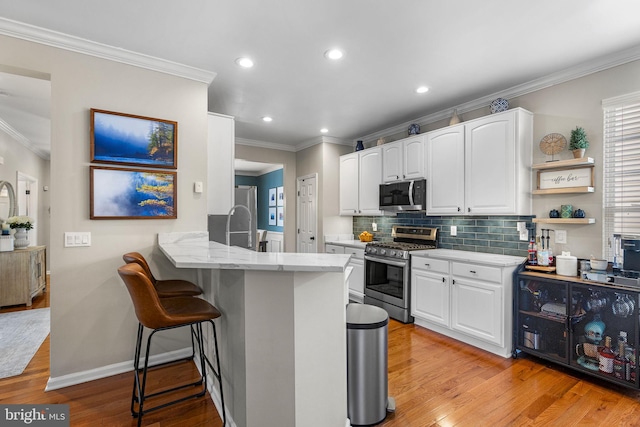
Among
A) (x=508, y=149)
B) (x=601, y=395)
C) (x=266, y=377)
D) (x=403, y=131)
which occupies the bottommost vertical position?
(x=601, y=395)

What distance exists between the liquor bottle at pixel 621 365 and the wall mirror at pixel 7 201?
23.5 feet

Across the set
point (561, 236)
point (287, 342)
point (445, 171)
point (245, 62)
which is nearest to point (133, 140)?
point (245, 62)

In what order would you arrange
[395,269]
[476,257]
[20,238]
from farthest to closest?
1. [20,238]
2. [395,269]
3. [476,257]

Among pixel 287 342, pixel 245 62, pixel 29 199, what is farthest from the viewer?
pixel 29 199

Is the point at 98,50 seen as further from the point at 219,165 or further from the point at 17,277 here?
the point at 17,277

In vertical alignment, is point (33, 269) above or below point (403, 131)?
below

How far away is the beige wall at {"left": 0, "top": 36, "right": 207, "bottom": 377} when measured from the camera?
239cm

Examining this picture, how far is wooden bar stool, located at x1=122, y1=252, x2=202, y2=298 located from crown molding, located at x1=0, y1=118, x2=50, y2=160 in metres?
3.92

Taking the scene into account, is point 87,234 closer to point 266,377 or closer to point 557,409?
point 266,377

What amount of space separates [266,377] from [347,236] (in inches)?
161

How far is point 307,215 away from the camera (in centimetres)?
575

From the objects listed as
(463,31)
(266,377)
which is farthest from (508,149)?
(266,377)

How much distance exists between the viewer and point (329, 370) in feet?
5.63

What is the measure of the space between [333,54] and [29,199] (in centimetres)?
649
